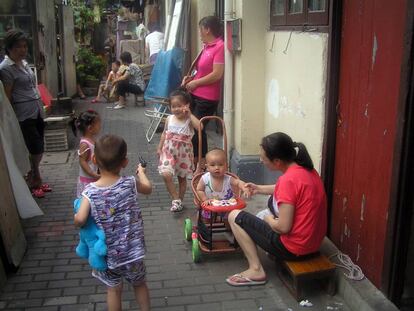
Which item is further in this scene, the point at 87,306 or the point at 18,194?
the point at 18,194

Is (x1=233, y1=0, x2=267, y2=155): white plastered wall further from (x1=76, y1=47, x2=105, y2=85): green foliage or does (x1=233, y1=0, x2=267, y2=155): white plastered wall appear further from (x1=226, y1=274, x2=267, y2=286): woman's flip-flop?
(x1=76, y1=47, x2=105, y2=85): green foliage

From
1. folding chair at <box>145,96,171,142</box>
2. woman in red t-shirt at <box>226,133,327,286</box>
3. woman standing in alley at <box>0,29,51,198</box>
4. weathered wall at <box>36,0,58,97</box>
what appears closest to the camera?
woman in red t-shirt at <box>226,133,327,286</box>

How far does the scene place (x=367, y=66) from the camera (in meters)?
3.39

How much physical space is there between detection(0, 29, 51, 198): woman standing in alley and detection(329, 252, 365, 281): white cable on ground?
12.0 feet

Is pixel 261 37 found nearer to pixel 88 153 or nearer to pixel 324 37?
pixel 324 37

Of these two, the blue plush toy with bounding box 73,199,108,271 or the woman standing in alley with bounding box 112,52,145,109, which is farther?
the woman standing in alley with bounding box 112,52,145,109

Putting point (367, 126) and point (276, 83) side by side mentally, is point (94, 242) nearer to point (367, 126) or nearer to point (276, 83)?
point (367, 126)

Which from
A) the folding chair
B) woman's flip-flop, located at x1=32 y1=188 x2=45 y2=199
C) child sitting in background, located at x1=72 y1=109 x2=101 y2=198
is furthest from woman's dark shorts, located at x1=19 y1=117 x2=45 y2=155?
the folding chair

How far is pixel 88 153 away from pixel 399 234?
249cm

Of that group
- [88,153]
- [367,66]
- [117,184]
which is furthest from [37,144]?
[367,66]

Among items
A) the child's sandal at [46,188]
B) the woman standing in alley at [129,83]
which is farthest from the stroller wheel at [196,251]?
the woman standing in alley at [129,83]

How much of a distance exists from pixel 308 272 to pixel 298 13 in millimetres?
2553

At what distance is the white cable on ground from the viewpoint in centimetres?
356

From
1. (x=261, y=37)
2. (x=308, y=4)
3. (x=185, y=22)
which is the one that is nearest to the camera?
(x=308, y=4)
